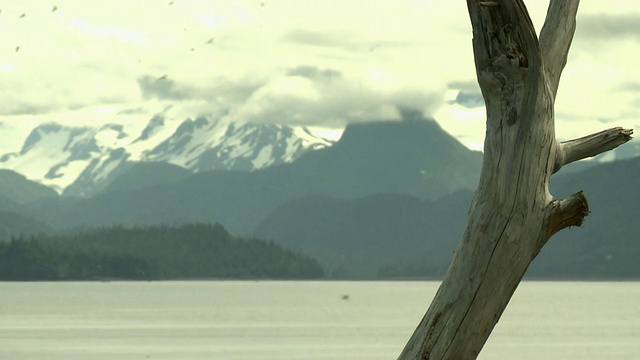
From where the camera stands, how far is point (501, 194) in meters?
7.99

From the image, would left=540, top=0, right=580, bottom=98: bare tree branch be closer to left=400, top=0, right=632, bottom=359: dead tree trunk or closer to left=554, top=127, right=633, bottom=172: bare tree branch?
left=400, top=0, right=632, bottom=359: dead tree trunk

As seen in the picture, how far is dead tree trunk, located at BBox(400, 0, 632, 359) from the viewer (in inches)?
312

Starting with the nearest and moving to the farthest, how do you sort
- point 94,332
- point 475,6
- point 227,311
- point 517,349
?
point 475,6 < point 517,349 < point 94,332 < point 227,311

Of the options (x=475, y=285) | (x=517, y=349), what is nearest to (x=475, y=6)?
(x=475, y=285)

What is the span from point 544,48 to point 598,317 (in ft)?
530

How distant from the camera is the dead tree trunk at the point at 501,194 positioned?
7.92 metres

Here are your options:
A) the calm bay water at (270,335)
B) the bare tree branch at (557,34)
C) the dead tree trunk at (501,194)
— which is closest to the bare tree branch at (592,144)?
the dead tree trunk at (501,194)

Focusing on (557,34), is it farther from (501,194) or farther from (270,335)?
(270,335)

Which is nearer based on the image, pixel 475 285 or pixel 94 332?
pixel 475 285

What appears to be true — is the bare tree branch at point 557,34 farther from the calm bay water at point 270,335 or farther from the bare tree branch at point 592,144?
the calm bay water at point 270,335

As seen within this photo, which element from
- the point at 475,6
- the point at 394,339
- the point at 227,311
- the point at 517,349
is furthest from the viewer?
the point at 227,311

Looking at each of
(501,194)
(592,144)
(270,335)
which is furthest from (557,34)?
(270,335)

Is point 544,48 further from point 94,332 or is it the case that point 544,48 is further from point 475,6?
point 94,332

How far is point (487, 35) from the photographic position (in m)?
7.93
